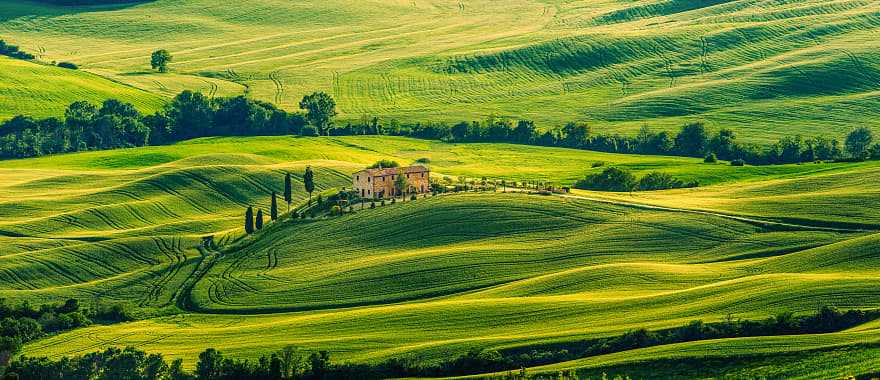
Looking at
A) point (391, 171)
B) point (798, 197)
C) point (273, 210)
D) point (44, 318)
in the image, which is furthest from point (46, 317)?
point (798, 197)

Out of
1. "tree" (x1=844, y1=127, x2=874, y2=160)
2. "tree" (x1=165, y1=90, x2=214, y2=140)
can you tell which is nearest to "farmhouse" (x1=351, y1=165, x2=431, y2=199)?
"tree" (x1=844, y1=127, x2=874, y2=160)

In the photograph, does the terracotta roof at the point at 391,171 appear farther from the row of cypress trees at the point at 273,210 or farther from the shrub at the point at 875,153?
the shrub at the point at 875,153

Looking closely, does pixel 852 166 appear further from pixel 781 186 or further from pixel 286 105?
pixel 286 105

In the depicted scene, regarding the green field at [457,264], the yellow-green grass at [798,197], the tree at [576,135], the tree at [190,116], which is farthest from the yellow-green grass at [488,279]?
the tree at [190,116]

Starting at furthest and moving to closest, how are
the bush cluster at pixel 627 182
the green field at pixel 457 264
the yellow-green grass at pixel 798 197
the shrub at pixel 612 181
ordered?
the bush cluster at pixel 627 182 < the shrub at pixel 612 181 < the yellow-green grass at pixel 798 197 < the green field at pixel 457 264

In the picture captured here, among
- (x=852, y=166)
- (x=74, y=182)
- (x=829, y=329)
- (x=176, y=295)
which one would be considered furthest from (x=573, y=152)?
(x=829, y=329)

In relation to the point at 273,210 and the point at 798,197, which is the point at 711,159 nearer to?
the point at 798,197
